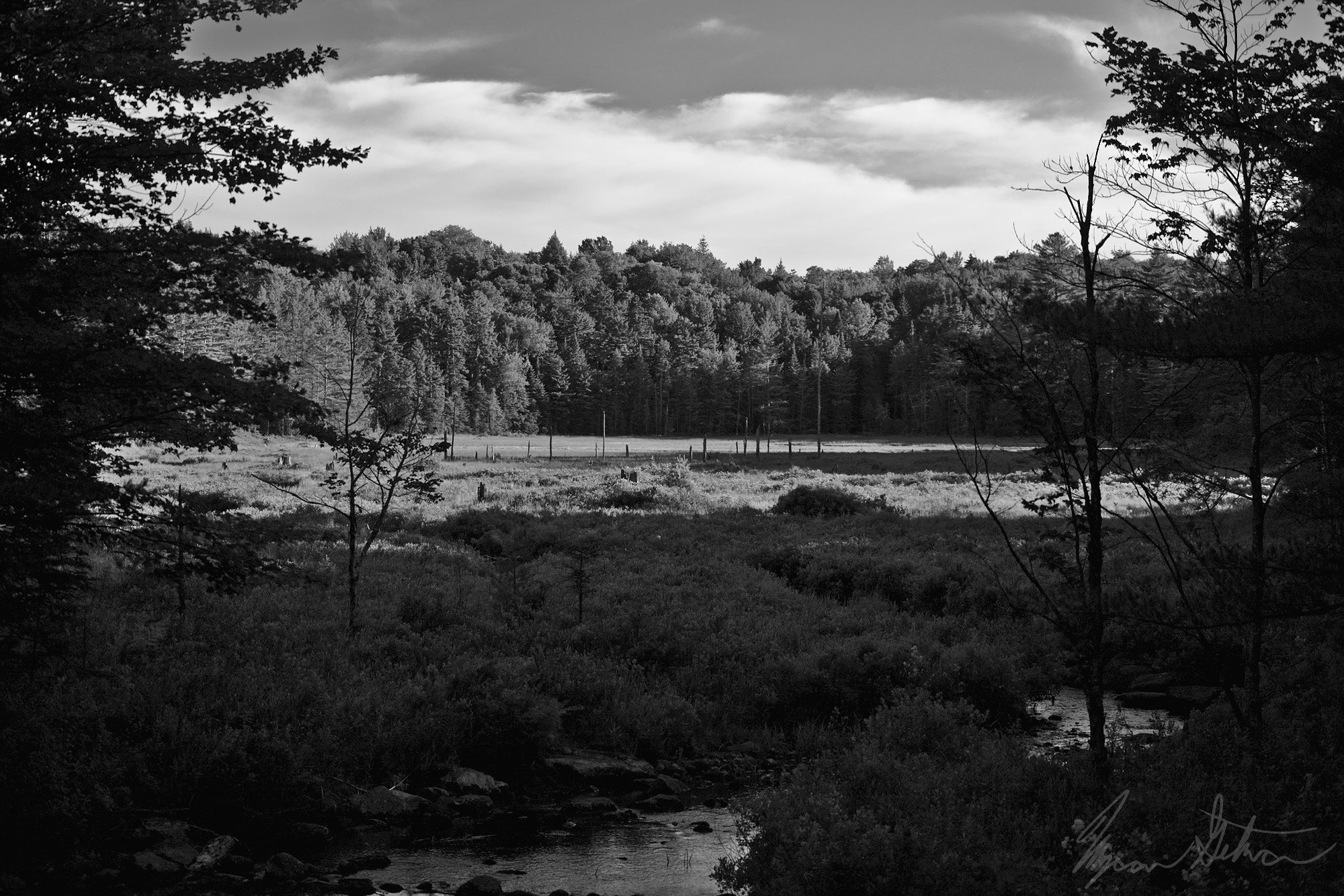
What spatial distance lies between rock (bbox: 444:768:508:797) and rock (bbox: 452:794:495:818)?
0.17 meters

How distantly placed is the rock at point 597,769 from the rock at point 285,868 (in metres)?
3.61

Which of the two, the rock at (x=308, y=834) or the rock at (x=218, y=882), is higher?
the rock at (x=218, y=882)

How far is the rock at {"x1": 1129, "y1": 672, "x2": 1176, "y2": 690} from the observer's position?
15.0 m

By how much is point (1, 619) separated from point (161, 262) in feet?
11.6

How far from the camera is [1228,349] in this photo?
6578mm

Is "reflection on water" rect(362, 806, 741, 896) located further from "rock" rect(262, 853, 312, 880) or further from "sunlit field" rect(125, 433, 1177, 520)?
"sunlit field" rect(125, 433, 1177, 520)

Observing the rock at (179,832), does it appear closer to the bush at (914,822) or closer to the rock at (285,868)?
the rock at (285,868)

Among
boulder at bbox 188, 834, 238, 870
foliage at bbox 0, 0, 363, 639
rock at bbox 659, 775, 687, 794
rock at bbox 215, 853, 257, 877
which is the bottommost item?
rock at bbox 659, 775, 687, 794

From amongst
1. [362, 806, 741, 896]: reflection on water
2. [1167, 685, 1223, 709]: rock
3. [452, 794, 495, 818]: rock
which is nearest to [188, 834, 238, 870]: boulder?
[362, 806, 741, 896]: reflection on water

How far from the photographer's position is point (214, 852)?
896 centimetres

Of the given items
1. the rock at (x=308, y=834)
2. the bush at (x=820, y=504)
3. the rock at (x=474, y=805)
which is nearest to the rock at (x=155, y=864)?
the rock at (x=308, y=834)

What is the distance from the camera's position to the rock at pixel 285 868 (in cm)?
865
